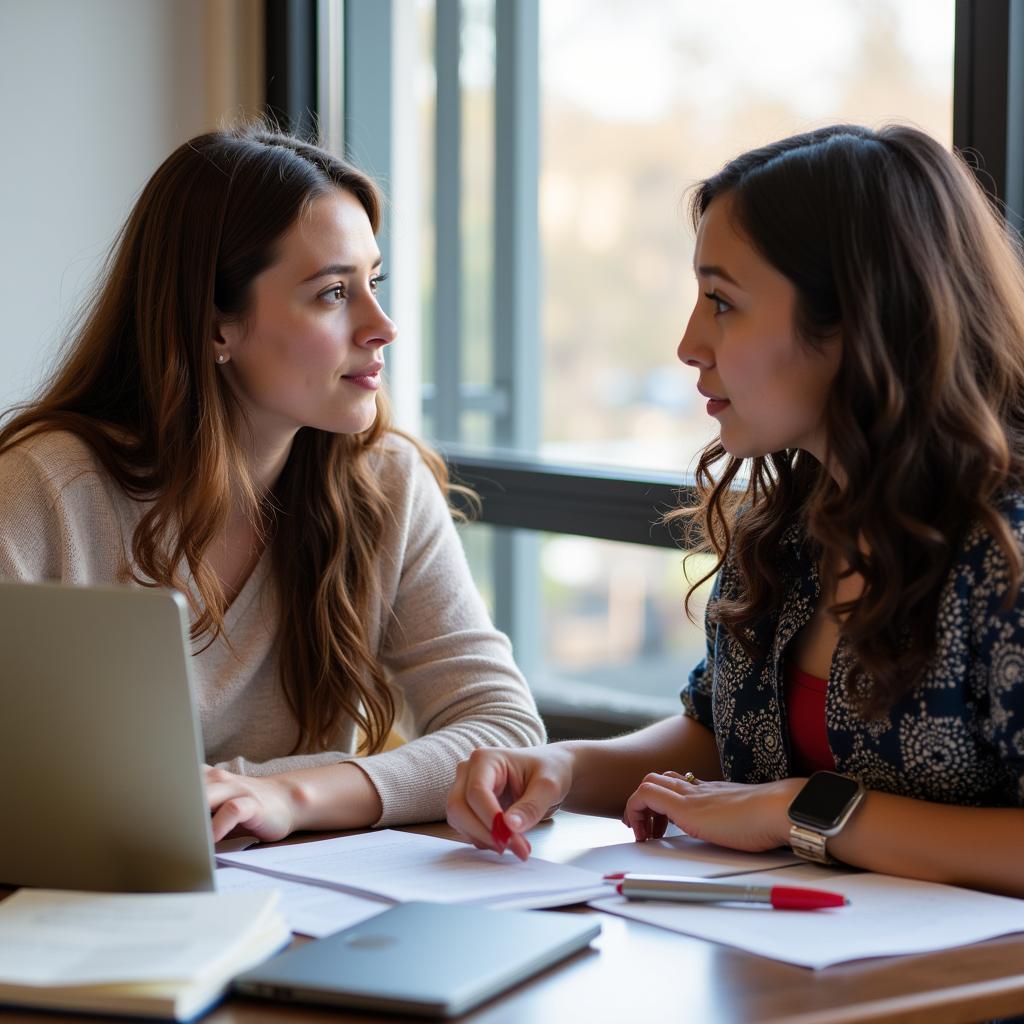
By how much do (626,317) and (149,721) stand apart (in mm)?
3514

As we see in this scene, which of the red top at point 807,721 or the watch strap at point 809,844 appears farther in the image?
the red top at point 807,721

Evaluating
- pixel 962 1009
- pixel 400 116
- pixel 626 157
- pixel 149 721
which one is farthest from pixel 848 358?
pixel 626 157

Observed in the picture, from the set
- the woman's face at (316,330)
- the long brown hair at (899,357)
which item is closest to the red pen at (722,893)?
the long brown hair at (899,357)

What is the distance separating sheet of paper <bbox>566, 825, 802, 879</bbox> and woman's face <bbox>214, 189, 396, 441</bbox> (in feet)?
2.43

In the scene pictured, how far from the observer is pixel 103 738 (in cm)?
101

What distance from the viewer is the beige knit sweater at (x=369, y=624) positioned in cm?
163

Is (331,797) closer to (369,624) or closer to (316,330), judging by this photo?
(369,624)

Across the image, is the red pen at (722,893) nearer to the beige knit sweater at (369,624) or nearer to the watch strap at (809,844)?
the watch strap at (809,844)

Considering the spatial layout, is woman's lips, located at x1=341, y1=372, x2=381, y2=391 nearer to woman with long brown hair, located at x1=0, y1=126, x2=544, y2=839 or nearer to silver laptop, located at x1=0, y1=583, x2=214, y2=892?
woman with long brown hair, located at x1=0, y1=126, x2=544, y2=839

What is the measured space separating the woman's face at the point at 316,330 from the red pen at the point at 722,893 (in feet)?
2.81

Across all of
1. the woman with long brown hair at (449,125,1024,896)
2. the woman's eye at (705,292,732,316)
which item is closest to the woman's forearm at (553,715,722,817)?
the woman with long brown hair at (449,125,1024,896)

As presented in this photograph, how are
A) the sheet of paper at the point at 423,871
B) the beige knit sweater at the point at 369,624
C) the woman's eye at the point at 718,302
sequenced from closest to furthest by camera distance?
the sheet of paper at the point at 423,871, the woman's eye at the point at 718,302, the beige knit sweater at the point at 369,624

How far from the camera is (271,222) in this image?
1.75 meters

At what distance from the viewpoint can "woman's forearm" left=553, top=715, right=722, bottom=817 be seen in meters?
1.44
